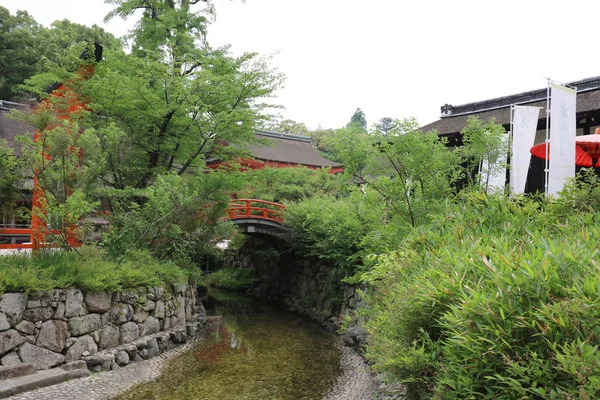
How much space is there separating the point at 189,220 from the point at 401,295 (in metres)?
7.59

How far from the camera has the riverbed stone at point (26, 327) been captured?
7215 mm

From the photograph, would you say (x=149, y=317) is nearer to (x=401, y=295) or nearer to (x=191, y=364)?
(x=191, y=364)

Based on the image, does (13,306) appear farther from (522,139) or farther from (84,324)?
(522,139)

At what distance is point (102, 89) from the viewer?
1180 centimetres

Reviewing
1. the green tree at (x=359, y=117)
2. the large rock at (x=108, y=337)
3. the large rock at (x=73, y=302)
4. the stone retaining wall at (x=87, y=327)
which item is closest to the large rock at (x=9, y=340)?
the stone retaining wall at (x=87, y=327)

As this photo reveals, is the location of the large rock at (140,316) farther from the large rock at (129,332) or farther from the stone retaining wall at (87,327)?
the large rock at (129,332)

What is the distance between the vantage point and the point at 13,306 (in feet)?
23.4

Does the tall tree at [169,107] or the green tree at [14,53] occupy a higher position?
the green tree at [14,53]

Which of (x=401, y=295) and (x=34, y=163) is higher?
(x=34, y=163)

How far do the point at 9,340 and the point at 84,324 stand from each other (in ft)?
4.02

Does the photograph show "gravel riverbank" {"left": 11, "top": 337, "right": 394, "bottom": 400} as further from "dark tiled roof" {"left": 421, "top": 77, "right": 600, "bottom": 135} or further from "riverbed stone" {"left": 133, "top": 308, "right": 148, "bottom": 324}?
"dark tiled roof" {"left": 421, "top": 77, "right": 600, "bottom": 135}

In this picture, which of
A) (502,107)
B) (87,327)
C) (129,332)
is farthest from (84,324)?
(502,107)

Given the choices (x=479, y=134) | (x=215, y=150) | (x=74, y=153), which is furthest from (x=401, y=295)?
(x=215, y=150)

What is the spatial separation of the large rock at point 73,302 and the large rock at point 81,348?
0.46 m
